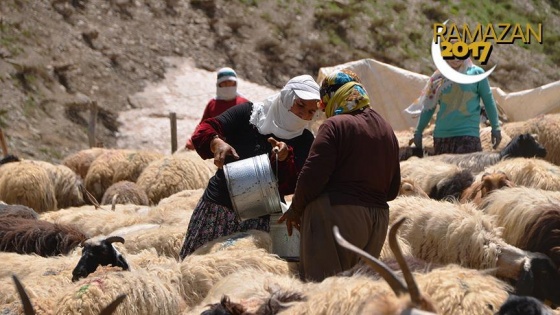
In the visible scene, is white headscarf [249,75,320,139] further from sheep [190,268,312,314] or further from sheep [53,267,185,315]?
sheep [53,267,185,315]

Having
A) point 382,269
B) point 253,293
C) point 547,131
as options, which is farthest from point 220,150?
point 547,131

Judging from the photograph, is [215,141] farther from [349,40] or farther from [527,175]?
[349,40]

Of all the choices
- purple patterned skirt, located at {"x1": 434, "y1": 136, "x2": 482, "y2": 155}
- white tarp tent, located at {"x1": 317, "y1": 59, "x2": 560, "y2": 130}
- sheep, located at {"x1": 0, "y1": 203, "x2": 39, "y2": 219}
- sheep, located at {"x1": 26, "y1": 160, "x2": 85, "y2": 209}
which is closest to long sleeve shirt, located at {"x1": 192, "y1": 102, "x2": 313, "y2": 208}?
sheep, located at {"x1": 0, "y1": 203, "x2": 39, "y2": 219}

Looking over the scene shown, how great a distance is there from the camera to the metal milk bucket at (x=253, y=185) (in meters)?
5.68

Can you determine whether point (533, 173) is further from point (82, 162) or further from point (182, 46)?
point (182, 46)

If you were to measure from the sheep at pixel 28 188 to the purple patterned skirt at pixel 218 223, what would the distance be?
5065 millimetres

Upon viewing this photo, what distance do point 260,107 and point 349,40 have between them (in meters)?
19.7

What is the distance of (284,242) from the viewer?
228 inches

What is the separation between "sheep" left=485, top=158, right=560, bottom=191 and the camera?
7578mm

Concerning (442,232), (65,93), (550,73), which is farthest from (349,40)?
(442,232)

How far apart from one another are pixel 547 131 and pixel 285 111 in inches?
210

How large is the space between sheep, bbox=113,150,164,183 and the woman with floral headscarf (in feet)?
23.0

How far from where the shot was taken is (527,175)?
7734 millimetres

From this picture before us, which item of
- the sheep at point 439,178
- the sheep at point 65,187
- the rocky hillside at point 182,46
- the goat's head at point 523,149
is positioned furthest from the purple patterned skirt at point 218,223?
the rocky hillside at point 182,46
